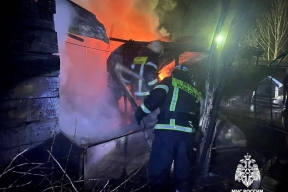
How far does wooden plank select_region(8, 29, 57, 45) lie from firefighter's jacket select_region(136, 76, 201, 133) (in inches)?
75.7

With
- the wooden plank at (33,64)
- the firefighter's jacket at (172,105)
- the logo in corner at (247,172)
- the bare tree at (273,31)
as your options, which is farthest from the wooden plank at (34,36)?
the bare tree at (273,31)

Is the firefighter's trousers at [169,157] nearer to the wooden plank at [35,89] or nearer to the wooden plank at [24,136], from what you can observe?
the wooden plank at [24,136]

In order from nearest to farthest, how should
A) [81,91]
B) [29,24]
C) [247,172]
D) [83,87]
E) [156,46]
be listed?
[29,24]
[247,172]
[156,46]
[81,91]
[83,87]

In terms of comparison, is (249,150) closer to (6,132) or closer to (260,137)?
(260,137)

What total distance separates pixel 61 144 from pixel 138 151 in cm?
178

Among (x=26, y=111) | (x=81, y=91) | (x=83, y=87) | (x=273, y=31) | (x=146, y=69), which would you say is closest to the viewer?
(x=26, y=111)

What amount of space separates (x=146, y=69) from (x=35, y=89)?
7.66ft

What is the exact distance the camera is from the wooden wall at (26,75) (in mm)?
3617

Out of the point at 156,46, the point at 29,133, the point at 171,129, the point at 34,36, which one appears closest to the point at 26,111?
the point at 29,133

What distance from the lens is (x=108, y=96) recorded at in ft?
25.7

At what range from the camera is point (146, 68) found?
17.3 ft

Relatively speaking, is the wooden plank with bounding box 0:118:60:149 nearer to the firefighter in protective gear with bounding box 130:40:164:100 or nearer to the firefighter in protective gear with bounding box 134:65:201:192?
the firefighter in protective gear with bounding box 134:65:201:192

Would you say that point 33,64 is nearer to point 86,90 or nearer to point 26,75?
point 26,75

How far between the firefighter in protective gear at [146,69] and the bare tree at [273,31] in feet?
91.9
